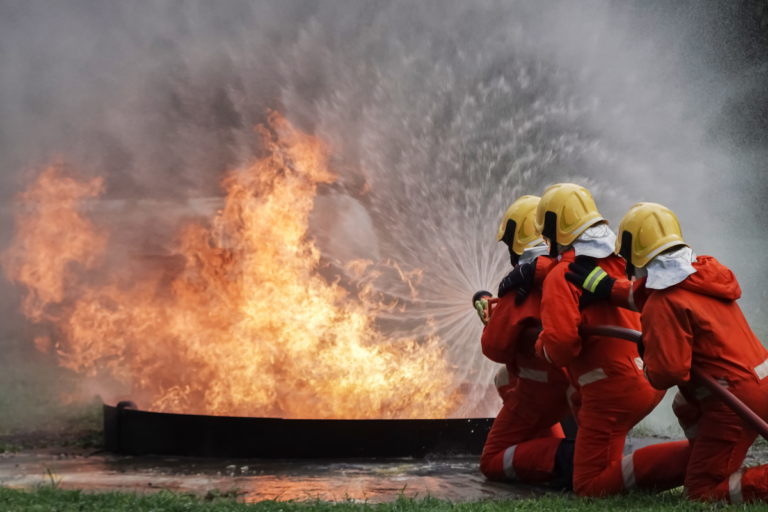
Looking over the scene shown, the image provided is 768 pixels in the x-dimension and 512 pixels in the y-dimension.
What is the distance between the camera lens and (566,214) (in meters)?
4.42

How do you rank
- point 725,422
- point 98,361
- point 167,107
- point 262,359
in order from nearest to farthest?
point 725,422 < point 262,359 < point 98,361 < point 167,107

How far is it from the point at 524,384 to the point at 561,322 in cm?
96

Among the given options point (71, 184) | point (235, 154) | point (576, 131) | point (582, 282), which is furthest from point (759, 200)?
point (71, 184)

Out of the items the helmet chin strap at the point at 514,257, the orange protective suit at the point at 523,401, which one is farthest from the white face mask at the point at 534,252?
the orange protective suit at the point at 523,401

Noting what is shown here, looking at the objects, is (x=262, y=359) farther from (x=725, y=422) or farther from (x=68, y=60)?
(x=68, y=60)

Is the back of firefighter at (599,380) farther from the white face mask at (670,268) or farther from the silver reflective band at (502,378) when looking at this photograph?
the silver reflective band at (502,378)

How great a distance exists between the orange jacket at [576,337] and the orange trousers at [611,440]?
11 cm

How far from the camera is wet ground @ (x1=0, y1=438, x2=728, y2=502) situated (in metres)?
4.51

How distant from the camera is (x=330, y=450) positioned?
18.6 ft

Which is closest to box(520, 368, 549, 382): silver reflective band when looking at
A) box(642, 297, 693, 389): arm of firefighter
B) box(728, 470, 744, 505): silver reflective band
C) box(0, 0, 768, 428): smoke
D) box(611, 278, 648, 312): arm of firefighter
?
box(611, 278, 648, 312): arm of firefighter

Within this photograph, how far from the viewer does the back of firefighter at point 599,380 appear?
13.1ft

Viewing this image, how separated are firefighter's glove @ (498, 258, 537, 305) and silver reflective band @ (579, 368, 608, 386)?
0.75 m

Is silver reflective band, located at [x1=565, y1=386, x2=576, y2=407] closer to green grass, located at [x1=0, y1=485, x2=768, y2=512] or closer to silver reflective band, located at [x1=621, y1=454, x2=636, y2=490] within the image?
silver reflective band, located at [x1=621, y1=454, x2=636, y2=490]

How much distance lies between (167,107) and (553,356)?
921 cm
